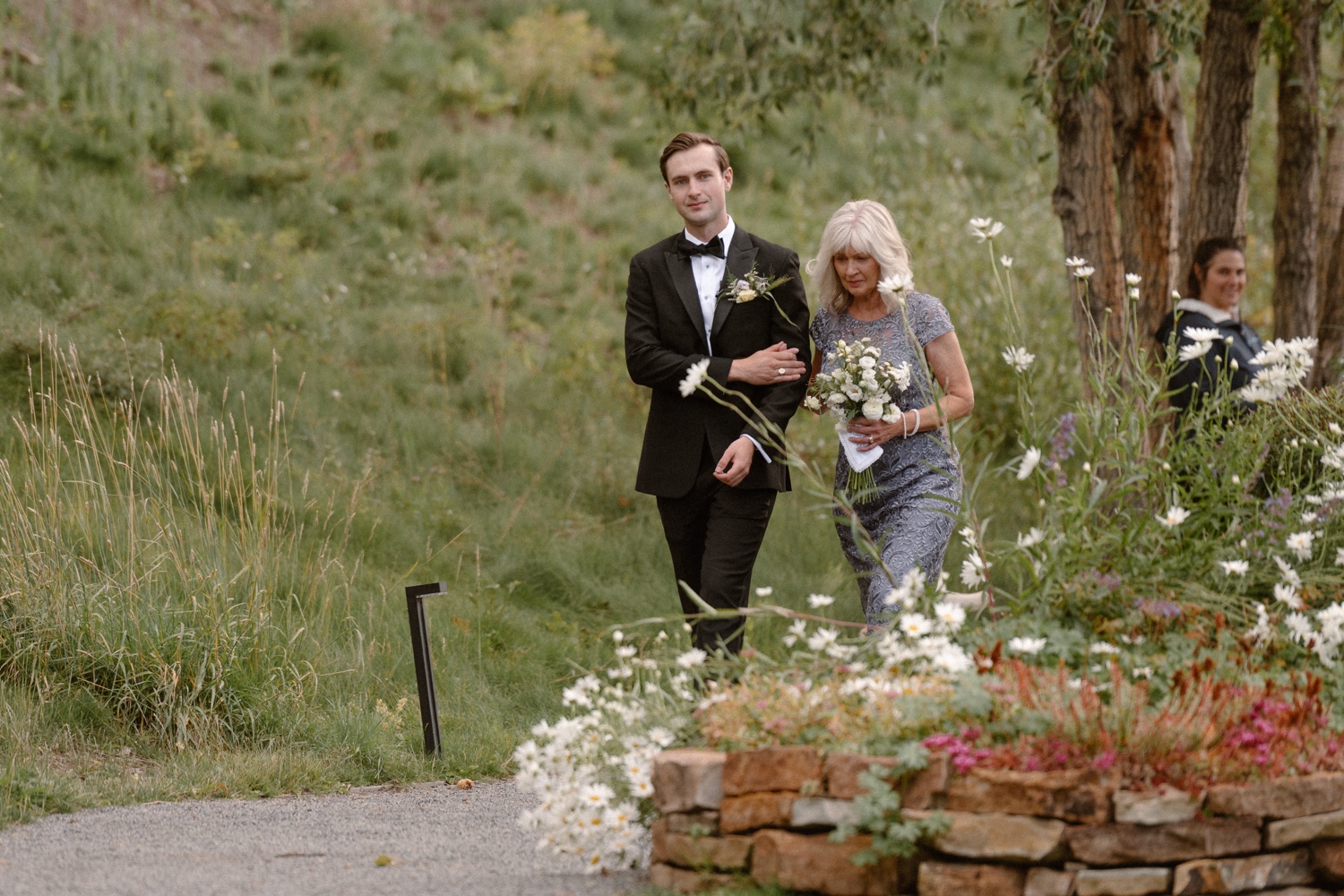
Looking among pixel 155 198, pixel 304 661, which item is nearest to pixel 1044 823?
pixel 304 661

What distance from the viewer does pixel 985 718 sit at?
2852 mm

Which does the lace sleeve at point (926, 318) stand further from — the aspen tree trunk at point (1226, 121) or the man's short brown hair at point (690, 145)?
the aspen tree trunk at point (1226, 121)

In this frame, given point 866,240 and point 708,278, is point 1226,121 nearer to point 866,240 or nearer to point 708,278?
point 866,240

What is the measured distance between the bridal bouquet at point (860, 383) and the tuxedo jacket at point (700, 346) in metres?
0.24

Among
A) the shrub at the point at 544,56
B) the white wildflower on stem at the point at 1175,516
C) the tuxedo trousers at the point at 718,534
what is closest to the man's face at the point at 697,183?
the tuxedo trousers at the point at 718,534

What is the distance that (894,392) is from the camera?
161 inches

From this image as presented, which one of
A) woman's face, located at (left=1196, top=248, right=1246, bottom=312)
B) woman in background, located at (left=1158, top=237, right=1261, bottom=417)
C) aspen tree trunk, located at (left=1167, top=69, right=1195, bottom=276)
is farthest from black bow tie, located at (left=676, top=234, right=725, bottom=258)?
aspen tree trunk, located at (left=1167, top=69, right=1195, bottom=276)

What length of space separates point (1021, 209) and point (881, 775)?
992 cm

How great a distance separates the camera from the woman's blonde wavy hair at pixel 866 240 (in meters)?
3.93

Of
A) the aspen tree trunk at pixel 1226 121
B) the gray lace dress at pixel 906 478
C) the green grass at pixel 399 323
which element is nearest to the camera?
the gray lace dress at pixel 906 478

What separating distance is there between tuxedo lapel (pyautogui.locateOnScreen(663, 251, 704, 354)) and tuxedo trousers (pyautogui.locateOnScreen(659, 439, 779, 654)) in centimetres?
38

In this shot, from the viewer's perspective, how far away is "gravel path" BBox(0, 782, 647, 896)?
3.23m

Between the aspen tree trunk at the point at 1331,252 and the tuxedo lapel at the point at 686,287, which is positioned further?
the aspen tree trunk at the point at 1331,252

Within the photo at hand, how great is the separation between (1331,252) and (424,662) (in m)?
5.69
